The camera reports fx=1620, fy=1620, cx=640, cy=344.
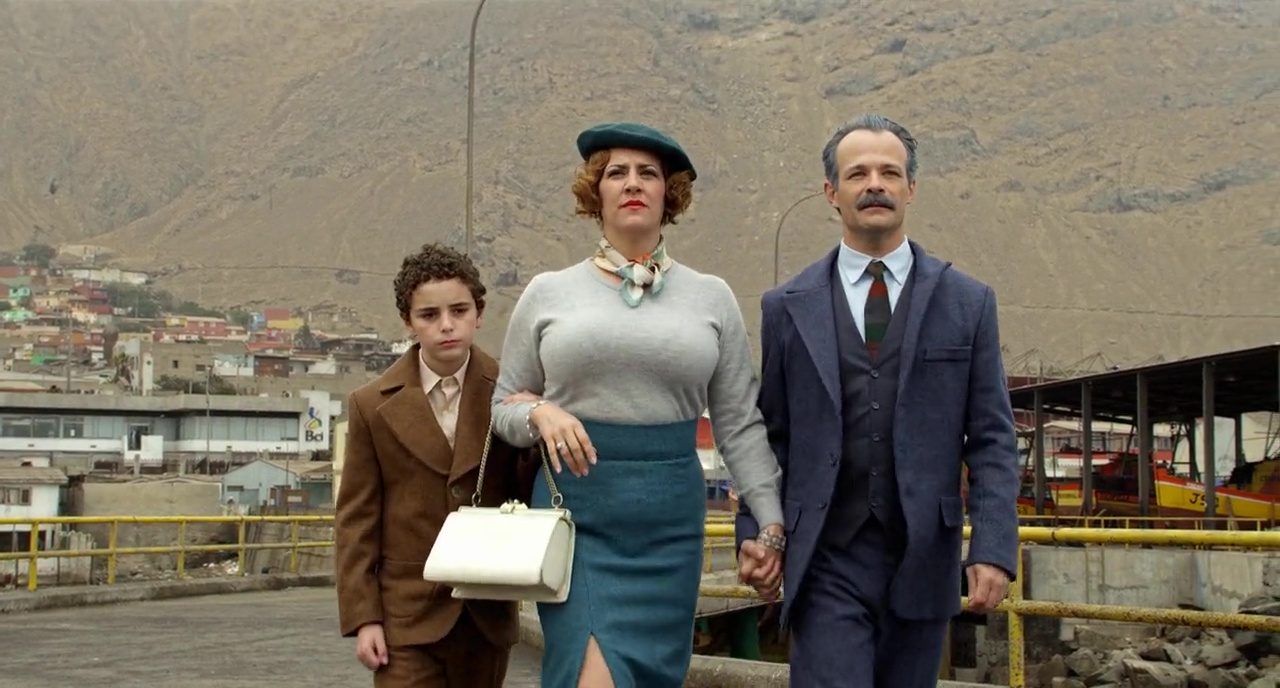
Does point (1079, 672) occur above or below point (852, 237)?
below

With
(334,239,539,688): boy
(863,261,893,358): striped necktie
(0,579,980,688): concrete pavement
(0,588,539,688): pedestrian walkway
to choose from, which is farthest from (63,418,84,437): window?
(863,261,893,358): striped necktie

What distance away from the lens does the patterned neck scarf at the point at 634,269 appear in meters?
3.97

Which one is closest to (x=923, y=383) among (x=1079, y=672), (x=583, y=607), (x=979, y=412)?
(x=979, y=412)

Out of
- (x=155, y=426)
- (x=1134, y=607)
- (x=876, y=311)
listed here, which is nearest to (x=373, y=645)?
(x=876, y=311)

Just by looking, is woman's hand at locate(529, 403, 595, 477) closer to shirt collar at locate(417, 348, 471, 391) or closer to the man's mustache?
shirt collar at locate(417, 348, 471, 391)

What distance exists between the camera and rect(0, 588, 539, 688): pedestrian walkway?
9.42 meters

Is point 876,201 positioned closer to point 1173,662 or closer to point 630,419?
point 630,419

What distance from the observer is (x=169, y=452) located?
81.5m

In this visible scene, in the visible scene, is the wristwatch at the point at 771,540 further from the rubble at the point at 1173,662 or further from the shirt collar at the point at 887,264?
the rubble at the point at 1173,662

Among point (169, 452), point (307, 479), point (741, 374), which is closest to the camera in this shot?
point (741, 374)

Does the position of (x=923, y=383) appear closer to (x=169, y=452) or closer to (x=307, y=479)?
(x=307, y=479)

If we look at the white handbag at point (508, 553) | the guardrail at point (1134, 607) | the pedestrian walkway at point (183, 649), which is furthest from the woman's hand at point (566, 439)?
the pedestrian walkway at point (183, 649)

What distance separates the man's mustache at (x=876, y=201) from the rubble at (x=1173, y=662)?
6.63 m

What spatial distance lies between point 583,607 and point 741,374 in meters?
0.73
